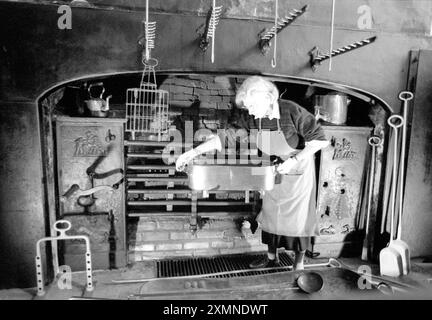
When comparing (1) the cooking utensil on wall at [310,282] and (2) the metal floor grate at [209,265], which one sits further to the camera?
(2) the metal floor grate at [209,265]

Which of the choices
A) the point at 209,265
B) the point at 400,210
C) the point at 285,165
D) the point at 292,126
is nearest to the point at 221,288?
the point at 209,265

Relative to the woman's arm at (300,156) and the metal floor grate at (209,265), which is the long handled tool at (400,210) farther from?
the woman's arm at (300,156)

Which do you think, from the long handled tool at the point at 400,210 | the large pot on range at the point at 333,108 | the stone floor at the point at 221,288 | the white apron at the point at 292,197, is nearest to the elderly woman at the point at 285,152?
the white apron at the point at 292,197

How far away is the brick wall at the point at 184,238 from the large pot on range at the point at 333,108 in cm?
199

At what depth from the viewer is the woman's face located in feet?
9.69

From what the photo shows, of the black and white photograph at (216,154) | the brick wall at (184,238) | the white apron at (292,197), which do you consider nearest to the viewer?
the black and white photograph at (216,154)

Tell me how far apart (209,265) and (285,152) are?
198 centimetres

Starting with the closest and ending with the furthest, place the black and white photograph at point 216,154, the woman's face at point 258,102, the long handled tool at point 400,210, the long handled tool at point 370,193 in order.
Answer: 1. the woman's face at point 258,102
2. the black and white photograph at point 216,154
3. the long handled tool at point 400,210
4. the long handled tool at point 370,193

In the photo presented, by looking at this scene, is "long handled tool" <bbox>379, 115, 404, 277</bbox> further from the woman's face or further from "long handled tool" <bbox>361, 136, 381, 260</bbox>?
the woman's face

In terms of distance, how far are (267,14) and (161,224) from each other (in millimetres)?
3209

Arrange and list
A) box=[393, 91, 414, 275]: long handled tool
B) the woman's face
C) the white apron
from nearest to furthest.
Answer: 1. the woman's face
2. the white apron
3. box=[393, 91, 414, 275]: long handled tool

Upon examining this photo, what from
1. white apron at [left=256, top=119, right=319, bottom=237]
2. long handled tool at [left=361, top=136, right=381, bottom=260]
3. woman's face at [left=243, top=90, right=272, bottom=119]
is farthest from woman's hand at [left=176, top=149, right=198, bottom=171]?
long handled tool at [left=361, top=136, right=381, bottom=260]

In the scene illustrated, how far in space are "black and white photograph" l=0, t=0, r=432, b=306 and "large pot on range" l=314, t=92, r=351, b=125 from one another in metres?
0.02

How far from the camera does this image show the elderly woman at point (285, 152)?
9.87 feet
